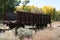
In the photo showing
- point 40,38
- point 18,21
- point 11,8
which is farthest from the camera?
point 11,8

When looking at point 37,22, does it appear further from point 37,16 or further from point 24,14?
point 24,14

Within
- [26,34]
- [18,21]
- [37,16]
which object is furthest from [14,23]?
[26,34]

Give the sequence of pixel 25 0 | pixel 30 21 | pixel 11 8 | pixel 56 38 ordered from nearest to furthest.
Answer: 1. pixel 56 38
2. pixel 30 21
3. pixel 11 8
4. pixel 25 0

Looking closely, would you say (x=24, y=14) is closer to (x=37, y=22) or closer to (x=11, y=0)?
(x=37, y=22)

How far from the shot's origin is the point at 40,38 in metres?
13.3

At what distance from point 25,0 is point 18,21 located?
64612mm

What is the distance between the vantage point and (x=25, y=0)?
295ft

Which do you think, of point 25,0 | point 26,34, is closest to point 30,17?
point 26,34

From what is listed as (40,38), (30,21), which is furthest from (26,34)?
(30,21)

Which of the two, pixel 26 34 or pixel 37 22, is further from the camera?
pixel 37 22

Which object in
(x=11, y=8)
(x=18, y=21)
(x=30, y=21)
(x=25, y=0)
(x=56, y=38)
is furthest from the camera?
(x=25, y=0)

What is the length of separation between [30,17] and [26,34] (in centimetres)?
1371

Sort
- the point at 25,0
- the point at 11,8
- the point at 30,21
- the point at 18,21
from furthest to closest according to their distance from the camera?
the point at 25,0
the point at 11,8
the point at 30,21
the point at 18,21

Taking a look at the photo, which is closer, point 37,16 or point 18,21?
point 18,21
